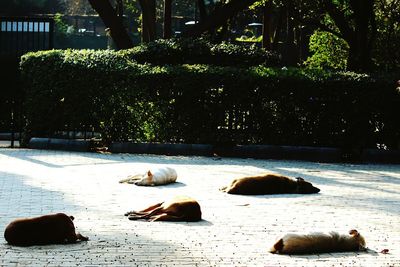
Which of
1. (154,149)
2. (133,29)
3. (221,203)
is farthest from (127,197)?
(133,29)

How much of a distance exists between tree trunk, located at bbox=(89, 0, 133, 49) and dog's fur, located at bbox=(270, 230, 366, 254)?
19604 mm

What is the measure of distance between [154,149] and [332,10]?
11.1 meters

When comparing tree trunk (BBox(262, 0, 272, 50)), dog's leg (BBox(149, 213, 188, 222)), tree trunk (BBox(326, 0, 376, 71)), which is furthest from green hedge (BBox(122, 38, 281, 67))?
tree trunk (BBox(262, 0, 272, 50))

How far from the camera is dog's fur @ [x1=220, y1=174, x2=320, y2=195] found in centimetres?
1316

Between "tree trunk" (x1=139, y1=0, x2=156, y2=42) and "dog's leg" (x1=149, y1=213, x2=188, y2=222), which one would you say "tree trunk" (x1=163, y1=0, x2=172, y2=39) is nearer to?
"tree trunk" (x1=139, y1=0, x2=156, y2=42)

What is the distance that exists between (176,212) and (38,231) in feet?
6.88

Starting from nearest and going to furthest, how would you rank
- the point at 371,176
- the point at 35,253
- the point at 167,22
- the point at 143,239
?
the point at 35,253 < the point at 143,239 < the point at 371,176 < the point at 167,22

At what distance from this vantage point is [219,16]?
29141mm

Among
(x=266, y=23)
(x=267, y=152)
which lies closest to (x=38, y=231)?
(x=267, y=152)

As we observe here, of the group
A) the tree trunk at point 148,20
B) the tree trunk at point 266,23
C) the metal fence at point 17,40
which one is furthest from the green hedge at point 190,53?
the tree trunk at point 266,23

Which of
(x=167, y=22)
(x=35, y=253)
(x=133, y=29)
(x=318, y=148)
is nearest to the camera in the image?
(x=35, y=253)

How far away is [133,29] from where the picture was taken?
8469cm

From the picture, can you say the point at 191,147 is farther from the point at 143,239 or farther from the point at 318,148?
the point at 143,239

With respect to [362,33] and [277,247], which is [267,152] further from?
[277,247]
